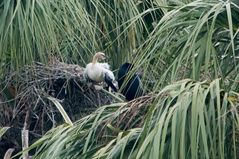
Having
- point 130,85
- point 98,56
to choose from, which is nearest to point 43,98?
point 130,85

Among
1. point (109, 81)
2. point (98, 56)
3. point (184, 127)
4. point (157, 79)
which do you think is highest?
point (184, 127)

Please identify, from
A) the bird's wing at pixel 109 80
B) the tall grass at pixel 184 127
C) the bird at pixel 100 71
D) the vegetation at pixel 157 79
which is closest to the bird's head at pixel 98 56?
the bird at pixel 100 71

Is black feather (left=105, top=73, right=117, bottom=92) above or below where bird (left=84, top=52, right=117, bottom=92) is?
below

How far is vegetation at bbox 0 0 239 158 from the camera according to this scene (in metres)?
2.65

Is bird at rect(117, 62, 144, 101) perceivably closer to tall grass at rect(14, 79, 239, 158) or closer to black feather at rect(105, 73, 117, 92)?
black feather at rect(105, 73, 117, 92)

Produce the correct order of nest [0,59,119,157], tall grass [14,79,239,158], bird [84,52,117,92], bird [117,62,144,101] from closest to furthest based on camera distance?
1. tall grass [14,79,239,158]
2. bird [117,62,144,101]
3. nest [0,59,119,157]
4. bird [84,52,117,92]

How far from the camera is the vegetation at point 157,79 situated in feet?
8.70

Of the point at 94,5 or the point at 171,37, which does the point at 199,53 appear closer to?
the point at 171,37

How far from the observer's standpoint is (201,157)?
2.64 metres

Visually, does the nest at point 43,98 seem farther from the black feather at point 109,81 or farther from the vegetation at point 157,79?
the black feather at point 109,81

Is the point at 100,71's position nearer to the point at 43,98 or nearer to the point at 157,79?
the point at 43,98

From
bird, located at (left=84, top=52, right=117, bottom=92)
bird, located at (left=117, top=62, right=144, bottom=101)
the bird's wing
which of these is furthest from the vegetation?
the bird's wing

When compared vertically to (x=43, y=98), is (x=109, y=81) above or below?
below

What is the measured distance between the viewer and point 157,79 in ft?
11.8
